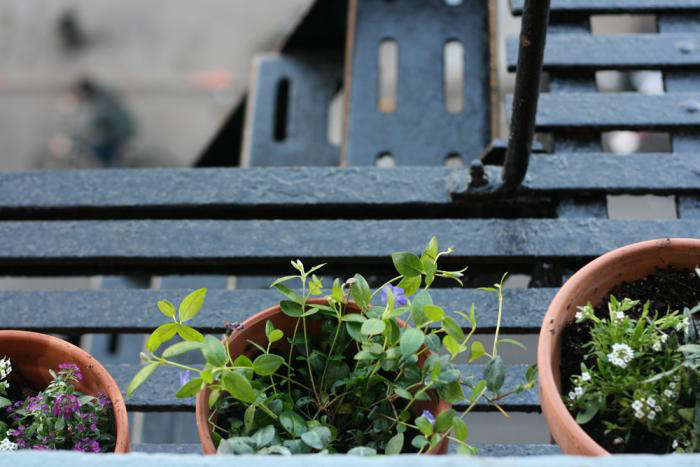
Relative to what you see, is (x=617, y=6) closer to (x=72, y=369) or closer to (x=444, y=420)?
(x=444, y=420)

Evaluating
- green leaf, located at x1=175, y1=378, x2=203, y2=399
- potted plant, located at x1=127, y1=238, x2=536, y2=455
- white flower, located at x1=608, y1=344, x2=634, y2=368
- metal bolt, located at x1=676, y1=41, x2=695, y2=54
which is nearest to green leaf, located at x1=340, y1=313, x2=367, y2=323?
potted plant, located at x1=127, y1=238, x2=536, y2=455

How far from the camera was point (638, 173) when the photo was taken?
60.2 inches

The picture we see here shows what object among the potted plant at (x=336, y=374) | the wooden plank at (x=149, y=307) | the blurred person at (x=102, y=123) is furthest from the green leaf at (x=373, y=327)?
the blurred person at (x=102, y=123)

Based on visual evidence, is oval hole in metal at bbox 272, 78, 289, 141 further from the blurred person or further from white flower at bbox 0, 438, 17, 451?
the blurred person

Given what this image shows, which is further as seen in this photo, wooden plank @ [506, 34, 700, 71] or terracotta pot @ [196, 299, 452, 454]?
wooden plank @ [506, 34, 700, 71]

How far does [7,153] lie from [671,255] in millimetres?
2699

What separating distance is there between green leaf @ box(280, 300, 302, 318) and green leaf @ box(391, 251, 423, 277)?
0.14 metres

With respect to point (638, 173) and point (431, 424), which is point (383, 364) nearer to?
point (431, 424)

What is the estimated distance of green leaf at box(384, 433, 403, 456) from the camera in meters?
1.08

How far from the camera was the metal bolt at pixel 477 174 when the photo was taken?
149 cm

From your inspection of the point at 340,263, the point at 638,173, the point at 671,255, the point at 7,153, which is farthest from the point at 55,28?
the point at 671,255

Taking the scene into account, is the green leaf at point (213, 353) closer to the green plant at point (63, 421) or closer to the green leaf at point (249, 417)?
the green leaf at point (249, 417)

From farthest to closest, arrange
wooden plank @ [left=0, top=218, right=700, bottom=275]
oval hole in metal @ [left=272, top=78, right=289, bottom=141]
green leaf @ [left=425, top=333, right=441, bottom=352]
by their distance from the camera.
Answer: oval hole in metal @ [left=272, top=78, right=289, bottom=141] → wooden plank @ [left=0, top=218, right=700, bottom=275] → green leaf @ [left=425, top=333, right=441, bottom=352]

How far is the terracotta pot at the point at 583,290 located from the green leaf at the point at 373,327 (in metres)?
0.20
